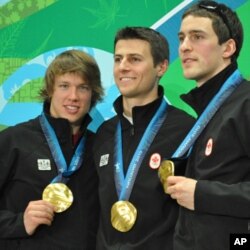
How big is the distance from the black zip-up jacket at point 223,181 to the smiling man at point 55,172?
24.9 inches

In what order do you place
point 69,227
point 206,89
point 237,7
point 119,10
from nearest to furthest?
point 206,89 → point 69,227 → point 237,7 → point 119,10

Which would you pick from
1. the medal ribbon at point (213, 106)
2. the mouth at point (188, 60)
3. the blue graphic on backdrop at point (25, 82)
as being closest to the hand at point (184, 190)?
the medal ribbon at point (213, 106)

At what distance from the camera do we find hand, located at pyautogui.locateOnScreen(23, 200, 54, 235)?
2.24 meters

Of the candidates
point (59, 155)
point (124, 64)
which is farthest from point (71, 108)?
point (124, 64)

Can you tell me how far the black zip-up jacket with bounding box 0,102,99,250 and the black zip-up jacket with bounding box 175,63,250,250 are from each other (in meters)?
0.62

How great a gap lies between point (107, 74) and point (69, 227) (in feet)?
3.70

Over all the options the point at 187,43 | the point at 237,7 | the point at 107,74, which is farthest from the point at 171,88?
the point at 187,43

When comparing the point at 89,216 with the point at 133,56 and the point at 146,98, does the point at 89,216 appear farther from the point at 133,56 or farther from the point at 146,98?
the point at 133,56

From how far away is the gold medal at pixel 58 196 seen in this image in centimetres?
227

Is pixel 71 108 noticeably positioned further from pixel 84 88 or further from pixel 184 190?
pixel 184 190

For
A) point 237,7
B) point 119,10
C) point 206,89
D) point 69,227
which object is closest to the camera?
point 206,89

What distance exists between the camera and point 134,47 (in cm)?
235

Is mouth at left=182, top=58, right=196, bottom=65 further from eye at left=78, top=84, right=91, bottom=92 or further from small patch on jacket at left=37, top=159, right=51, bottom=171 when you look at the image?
small patch on jacket at left=37, top=159, right=51, bottom=171

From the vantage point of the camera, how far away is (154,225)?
81.8 inches
